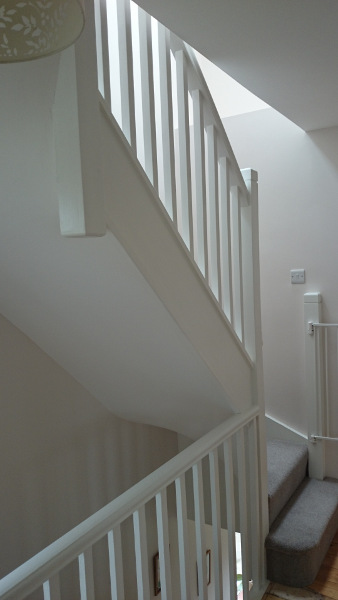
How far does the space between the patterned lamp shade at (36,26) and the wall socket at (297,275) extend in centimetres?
266

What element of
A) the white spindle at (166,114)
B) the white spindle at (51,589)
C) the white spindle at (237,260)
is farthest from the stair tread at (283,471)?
the white spindle at (166,114)

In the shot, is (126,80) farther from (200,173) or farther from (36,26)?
(36,26)

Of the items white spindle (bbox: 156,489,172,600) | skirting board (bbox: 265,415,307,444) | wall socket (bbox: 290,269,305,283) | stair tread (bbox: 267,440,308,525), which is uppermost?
wall socket (bbox: 290,269,305,283)

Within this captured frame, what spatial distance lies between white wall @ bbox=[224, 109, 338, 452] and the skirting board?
0.04 m

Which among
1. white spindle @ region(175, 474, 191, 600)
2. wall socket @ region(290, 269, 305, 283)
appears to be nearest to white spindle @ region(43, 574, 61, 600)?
white spindle @ region(175, 474, 191, 600)

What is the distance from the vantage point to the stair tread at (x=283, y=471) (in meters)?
2.58

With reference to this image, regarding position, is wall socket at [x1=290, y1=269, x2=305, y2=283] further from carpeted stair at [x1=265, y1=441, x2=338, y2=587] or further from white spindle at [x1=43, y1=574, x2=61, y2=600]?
white spindle at [x1=43, y1=574, x2=61, y2=600]

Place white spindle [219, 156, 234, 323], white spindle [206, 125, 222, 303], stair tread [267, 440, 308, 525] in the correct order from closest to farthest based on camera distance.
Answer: white spindle [206, 125, 222, 303], white spindle [219, 156, 234, 323], stair tread [267, 440, 308, 525]

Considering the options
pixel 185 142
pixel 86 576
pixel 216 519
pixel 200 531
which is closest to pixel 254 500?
pixel 216 519

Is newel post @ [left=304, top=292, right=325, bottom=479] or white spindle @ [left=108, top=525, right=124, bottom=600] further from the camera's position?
newel post @ [left=304, top=292, right=325, bottom=479]

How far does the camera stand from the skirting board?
3180mm

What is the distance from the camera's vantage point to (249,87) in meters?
2.24

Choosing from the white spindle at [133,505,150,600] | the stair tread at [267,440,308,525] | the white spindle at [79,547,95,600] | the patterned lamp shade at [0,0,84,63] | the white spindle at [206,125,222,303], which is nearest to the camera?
the patterned lamp shade at [0,0,84,63]

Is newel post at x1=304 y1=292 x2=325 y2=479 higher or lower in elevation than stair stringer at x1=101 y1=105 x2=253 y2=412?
lower
